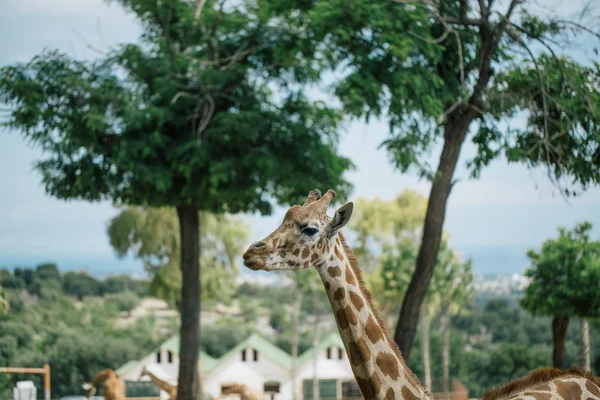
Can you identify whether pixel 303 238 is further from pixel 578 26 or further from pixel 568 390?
pixel 578 26

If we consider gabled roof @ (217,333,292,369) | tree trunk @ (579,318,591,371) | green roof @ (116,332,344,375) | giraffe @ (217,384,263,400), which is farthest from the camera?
gabled roof @ (217,333,292,369)

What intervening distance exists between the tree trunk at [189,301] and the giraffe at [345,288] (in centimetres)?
883

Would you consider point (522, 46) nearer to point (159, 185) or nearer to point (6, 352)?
point (159, 185)

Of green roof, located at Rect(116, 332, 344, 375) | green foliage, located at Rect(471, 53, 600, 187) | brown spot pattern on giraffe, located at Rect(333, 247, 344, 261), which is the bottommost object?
green roof, located at Rect(116, 332, 344, 375)

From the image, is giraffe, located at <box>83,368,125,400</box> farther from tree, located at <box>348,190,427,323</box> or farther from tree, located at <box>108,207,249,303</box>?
tree, located at <box>348,190,427,323</box>

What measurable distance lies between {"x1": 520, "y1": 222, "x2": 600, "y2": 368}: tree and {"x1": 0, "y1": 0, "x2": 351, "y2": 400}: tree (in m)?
3.28

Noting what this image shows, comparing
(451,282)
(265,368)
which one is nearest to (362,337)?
(451,282)

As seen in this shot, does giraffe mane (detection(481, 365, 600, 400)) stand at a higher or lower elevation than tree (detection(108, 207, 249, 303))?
lower

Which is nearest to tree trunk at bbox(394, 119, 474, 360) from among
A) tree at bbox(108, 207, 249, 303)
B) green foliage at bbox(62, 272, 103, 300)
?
tree at bbox(108, 207, 249, 303)

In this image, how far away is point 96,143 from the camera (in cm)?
1198

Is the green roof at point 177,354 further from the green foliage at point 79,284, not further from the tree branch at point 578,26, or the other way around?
the tree branch at point 578,26

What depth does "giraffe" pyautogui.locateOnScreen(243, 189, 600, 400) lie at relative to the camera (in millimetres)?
4066

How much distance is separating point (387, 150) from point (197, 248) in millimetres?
3838

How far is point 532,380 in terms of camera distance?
4.82 m
